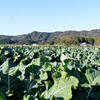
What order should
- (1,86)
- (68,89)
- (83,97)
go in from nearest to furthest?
(68,89) < (83,97) < (1,86)

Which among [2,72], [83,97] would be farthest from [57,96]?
[2,72]

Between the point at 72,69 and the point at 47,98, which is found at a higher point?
the point at 72,69

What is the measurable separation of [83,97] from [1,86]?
2.04 ft

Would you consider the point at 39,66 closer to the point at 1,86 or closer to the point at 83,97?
the point at 1,86

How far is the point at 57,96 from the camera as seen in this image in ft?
3.56

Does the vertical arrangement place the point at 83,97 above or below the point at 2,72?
below

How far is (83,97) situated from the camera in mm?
1196

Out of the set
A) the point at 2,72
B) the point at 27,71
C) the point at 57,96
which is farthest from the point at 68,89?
the point at 27,71

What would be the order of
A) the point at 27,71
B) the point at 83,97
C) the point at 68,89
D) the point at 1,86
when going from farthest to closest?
the point at 27,71, the point at 1,86, the point at 83,97, the point at 68,89

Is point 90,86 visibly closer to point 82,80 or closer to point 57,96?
point 82,80

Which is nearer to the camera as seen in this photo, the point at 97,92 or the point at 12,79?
the point at 97,92

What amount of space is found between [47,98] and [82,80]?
0.31 meters

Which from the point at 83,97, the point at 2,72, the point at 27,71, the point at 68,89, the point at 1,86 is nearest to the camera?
the point at 68,89

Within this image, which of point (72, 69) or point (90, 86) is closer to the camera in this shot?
point (90, 86)
